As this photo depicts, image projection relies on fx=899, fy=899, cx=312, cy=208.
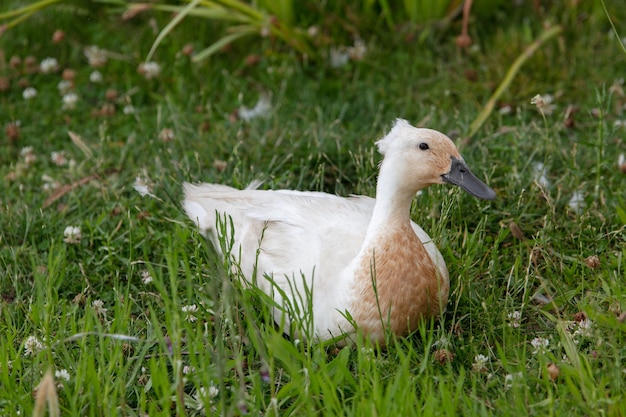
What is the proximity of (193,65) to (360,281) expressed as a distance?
2.50 meters

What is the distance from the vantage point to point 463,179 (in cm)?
Result: 302

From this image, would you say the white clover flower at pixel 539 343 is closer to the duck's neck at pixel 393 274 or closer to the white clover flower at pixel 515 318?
the white clover flower at pixel 515 318

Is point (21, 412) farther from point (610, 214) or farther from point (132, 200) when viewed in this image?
point (610, 214)

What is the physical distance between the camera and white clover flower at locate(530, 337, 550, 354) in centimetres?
285

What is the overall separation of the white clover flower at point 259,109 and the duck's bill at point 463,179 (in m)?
1.88

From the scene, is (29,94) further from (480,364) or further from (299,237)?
(480,364)

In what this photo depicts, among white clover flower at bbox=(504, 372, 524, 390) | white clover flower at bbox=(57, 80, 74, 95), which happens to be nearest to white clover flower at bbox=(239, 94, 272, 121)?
white clover flower at bbox=(57, 80, 74, 95)

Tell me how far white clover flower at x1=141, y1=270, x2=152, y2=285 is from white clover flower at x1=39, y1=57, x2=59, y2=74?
215 centimetres

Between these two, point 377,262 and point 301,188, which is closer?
point 377,262

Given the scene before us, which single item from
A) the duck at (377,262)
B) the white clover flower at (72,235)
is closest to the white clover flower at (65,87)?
the white clover flower at (72,235)

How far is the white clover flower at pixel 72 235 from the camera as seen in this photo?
3795 millimetres

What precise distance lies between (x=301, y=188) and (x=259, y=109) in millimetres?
880

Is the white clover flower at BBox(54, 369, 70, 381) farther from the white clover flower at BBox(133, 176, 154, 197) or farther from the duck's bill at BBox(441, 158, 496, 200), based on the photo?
the duck's bill at BBox(441, 158, 496, 200)

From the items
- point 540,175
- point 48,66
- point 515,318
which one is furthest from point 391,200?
point 48,66
